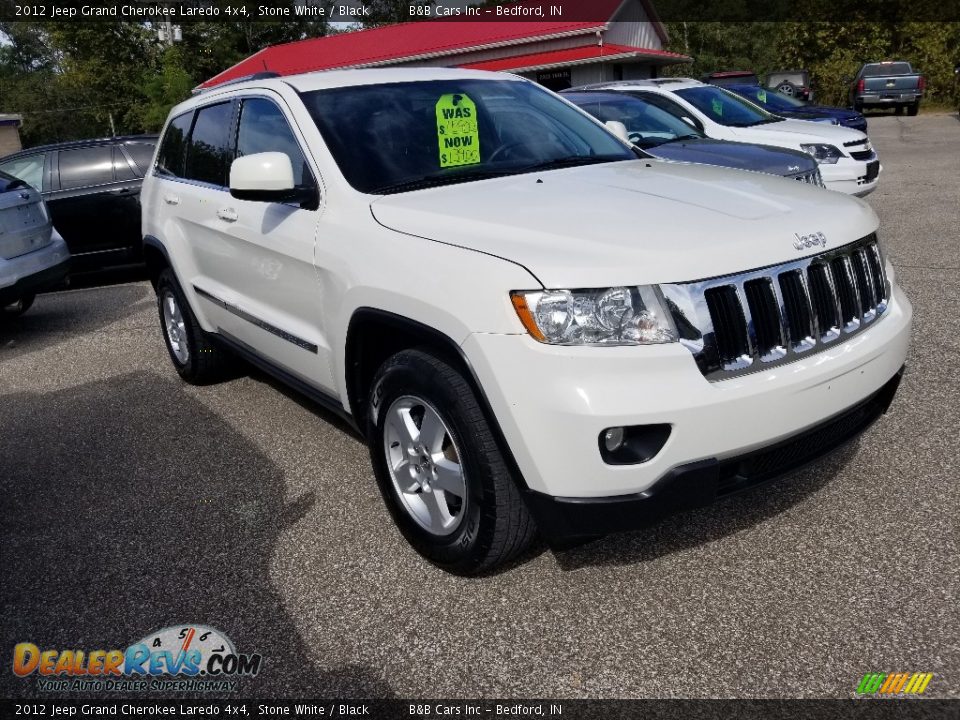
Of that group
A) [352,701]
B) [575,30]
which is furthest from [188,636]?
[575,30]

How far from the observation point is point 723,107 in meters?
10.5

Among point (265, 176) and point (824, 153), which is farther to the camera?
point (824, 153)

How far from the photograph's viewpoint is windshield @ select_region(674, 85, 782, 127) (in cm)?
1017

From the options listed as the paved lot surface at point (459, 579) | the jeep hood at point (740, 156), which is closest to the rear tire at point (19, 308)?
the paved lot surface at point (459, 579)

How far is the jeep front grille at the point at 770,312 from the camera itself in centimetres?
254

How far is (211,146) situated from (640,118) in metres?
5.55

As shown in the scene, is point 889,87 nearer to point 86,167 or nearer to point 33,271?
point 86,167

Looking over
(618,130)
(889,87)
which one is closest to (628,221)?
(618,130)

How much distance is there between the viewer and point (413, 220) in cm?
306

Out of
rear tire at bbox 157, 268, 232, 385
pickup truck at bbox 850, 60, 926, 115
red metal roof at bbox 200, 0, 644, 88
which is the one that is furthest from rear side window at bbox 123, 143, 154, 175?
pickup truck at bbox 850, 60, 926, 115

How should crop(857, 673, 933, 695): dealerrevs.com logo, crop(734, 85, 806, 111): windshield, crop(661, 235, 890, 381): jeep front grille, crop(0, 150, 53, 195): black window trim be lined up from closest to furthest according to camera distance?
1. crop(857, 673, 933, 695): dealerrevs.com logo
2. crop(661, 235, 890, 381): jeep front grille
3. crop(0, 150, 53, 195): black window trim
4. crop(734, 85, 806, 111): windshield

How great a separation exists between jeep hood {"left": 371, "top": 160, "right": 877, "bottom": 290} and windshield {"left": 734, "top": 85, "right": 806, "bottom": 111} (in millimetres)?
12310

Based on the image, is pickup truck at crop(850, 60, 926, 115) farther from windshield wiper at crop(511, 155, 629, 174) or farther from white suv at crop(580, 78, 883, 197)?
windshield wiper at crop(511, 155, 629, 174)

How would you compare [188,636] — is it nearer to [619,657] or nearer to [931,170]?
[619,657]
